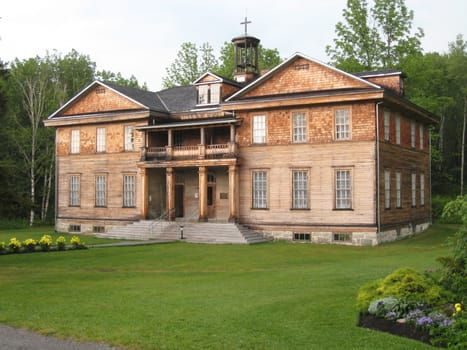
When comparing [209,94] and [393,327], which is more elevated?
[209,94]

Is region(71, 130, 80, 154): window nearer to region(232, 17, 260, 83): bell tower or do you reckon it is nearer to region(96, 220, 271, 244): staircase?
region(96, 220, 271, 244): staircase

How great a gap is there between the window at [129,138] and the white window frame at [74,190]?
4.94 m

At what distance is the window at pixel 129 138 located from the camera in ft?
132

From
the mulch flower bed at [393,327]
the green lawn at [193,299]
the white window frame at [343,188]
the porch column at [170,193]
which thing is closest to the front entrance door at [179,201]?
the porch column at [170,193]

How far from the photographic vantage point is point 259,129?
35469 millimetres

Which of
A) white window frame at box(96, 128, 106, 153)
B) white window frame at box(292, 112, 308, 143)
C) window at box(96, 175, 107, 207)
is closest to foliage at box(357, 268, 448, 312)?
white window frame at box(292, 112, 308, 143)

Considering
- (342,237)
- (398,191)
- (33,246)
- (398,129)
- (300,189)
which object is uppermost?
(398,129)

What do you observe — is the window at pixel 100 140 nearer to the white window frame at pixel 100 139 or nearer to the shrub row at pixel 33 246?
the white window frame at pixel 100 139

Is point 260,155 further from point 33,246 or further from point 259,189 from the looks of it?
point 33,246

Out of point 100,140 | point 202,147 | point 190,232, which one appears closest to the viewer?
point 190,232

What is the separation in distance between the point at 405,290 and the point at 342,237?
2173 centimetres

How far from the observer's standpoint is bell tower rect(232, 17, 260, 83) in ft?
145

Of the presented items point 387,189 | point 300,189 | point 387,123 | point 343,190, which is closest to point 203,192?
point 300,189

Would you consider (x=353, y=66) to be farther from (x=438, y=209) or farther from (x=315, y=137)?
(x=315, y=137)
